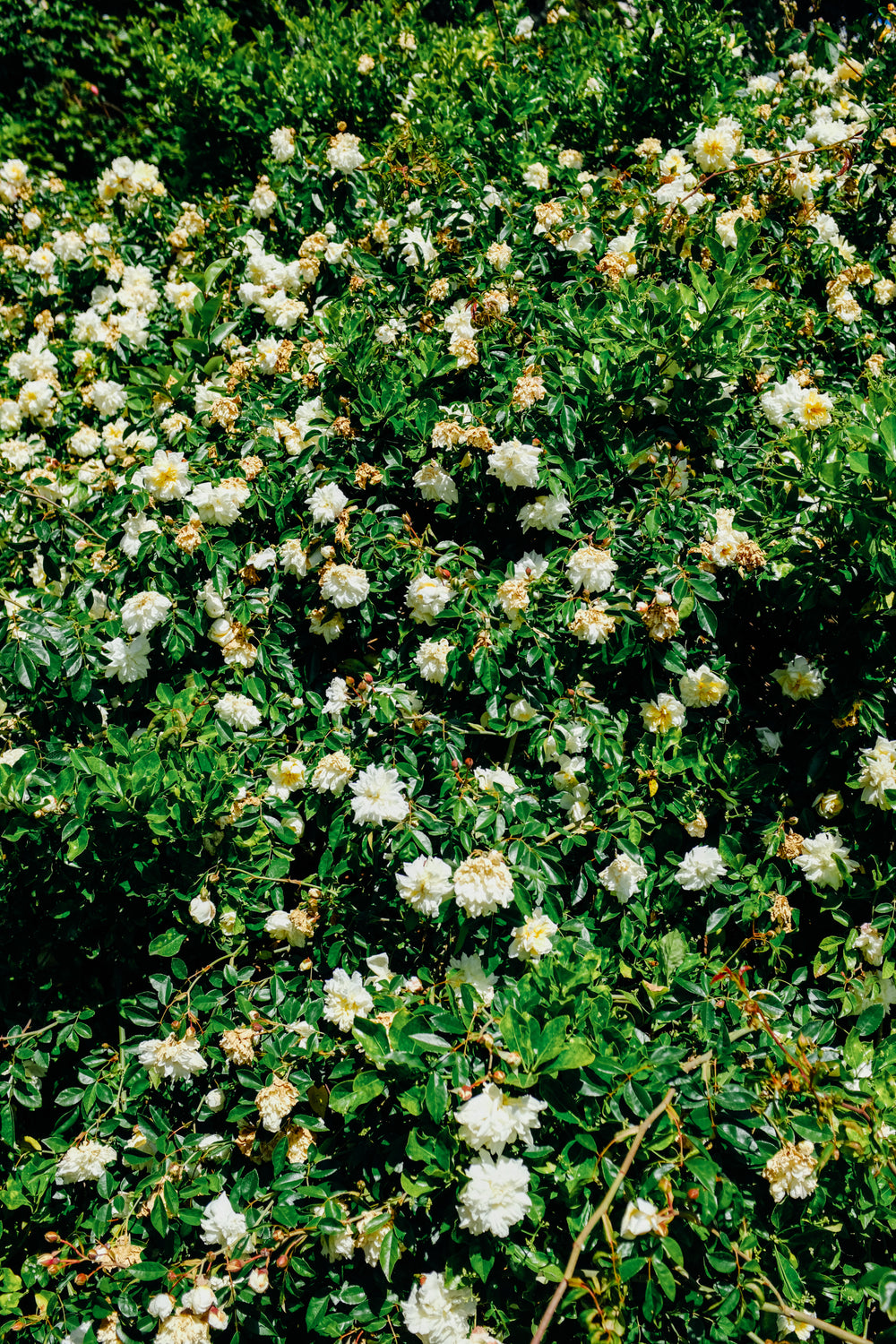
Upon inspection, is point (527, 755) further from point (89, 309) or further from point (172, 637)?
point (89, 309)

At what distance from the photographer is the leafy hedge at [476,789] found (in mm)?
1591

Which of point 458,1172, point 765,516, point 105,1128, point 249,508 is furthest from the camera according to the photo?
point 249,508

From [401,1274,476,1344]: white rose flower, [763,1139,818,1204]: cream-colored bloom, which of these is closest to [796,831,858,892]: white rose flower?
[763,1139,818,1204]: cream-colored bloom

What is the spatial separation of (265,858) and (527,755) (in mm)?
684

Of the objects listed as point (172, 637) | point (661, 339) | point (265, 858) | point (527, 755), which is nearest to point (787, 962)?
point (527, 755)

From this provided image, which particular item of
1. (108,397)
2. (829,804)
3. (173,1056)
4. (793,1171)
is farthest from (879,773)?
(108,397)

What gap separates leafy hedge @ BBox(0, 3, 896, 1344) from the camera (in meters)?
1.59

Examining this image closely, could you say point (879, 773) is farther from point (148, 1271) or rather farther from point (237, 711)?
point (148, 1271)

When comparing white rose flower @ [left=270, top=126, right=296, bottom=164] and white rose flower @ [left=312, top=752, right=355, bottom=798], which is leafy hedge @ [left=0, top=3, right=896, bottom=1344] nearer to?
white rose flower @ [left=312, top=752, right=355, bottom=798]

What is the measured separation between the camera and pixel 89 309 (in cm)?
341

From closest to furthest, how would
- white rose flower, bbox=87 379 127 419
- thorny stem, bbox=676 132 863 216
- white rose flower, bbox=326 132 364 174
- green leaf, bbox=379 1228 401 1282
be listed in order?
green leaf, bbox=379 1228 401 1282, thorny stem, bbox=676 132 863 216, white rose flower, bbox=326 132 364 174, white rose flower, bbox=87 379 127 419

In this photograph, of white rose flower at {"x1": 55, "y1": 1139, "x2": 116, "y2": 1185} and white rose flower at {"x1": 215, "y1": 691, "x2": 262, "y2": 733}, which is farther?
white rose flower at {"x1": 215, "y1": 691, "x2": 262, "y2": 733}

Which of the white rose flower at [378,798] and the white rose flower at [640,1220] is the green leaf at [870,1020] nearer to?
the white rose flower at [640,1220]

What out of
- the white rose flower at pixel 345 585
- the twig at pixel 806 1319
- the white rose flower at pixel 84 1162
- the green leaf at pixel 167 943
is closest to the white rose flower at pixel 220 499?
the white rose flower at pixel 345 585
